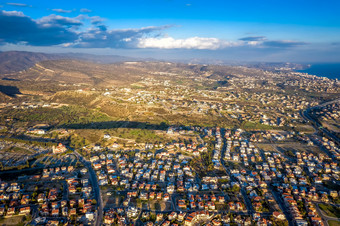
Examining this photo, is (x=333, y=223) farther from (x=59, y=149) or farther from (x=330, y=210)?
(x=59, y=149)

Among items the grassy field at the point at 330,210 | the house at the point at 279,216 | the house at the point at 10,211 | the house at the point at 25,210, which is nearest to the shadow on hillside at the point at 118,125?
the house at the point at 25,210

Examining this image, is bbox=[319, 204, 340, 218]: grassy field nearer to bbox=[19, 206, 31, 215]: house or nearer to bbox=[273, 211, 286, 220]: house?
bbox=[273, 211, 286, 220]: house

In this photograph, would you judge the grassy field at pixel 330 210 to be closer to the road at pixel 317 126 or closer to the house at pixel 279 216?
the house at pixel 279 216

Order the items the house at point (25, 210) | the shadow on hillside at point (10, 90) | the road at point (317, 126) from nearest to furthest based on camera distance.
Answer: the house at point (25, 210) < the road at point (317, 126) < the shadow on hillside at point (10, 90)

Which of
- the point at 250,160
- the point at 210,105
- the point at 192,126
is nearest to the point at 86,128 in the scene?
the point at 192,126

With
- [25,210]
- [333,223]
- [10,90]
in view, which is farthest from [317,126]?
[10,90]
